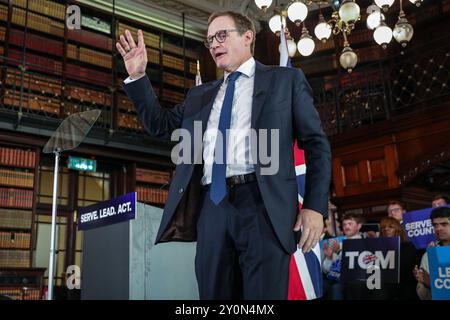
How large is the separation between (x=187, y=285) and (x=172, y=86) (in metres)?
Result: 6.10

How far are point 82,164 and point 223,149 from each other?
618 centimetres

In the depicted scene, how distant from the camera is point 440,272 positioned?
263cm

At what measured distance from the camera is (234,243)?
1188 millimetres

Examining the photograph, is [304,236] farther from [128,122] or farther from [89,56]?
[89,56]

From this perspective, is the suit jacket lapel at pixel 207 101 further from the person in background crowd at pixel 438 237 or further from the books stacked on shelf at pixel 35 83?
the books stacked on shelf at pixel 35 83

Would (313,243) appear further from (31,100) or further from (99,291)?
(31,100)

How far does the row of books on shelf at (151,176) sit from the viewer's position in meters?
7.90

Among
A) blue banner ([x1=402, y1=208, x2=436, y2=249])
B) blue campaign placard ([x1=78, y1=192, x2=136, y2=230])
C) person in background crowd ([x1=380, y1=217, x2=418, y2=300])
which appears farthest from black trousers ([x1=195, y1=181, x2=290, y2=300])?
blue banner ([x1=402, y1=208, x2=436, y2=249])

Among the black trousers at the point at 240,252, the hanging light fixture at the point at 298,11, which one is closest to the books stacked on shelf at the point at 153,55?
the hanging light fixture at the point at 298,11

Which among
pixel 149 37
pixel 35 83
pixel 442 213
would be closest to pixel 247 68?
pixel 442 213

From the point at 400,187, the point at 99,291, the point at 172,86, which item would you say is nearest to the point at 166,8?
the point at 172,86

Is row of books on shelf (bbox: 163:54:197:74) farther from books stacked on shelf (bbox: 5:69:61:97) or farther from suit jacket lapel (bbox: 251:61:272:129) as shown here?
suit jacket lapel (bbox: 251:61:272:129)

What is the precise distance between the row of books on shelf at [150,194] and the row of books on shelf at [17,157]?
1712 millimetres

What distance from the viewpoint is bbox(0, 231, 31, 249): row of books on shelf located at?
6355 millimetres
